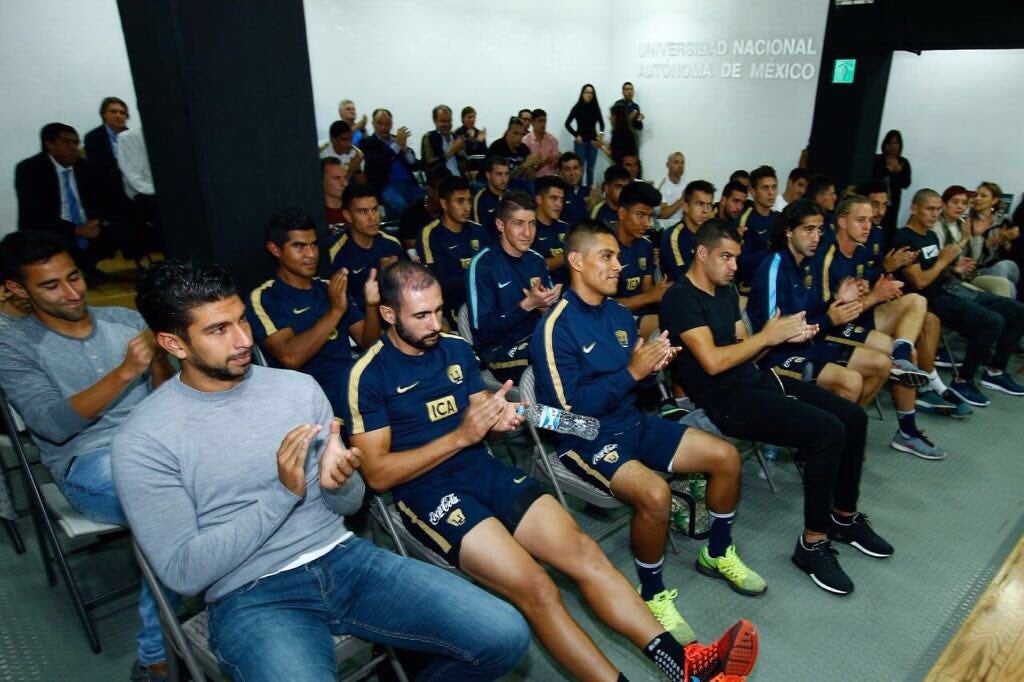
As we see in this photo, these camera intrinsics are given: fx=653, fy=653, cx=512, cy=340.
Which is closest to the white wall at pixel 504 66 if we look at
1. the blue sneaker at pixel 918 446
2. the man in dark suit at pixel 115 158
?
the man in dark suit at pixel 115 158

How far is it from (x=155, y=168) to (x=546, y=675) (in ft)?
8.50

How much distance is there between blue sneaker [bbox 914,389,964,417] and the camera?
13.4ft

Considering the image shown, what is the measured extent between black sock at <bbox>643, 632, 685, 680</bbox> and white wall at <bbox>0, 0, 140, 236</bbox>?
6997 mm

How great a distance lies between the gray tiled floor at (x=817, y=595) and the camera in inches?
89.0

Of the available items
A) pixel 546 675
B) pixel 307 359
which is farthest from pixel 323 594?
pixel 307 359

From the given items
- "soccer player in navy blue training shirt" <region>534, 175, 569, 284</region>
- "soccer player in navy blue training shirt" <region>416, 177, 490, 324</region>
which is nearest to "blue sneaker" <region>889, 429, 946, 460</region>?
"soccer player in navy blue training shirt" <region>534, 175, 569, 284</region>

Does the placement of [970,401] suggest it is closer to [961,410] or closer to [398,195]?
[961,410]

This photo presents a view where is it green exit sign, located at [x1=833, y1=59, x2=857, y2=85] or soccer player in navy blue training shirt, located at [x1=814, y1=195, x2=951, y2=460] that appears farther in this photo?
green exit sign, located at [x1=833, y1=59, x2=857, y2=85]

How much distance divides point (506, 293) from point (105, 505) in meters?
2.11

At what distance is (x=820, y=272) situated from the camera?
361 cm

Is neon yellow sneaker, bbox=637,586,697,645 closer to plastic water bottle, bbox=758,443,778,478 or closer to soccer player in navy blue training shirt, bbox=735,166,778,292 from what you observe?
plastic water bottle, bbox=758,443,778,478

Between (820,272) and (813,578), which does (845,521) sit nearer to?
(813,578)

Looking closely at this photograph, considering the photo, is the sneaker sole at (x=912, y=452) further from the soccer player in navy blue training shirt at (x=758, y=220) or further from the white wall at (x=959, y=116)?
the white wall at (x=959, y=116)

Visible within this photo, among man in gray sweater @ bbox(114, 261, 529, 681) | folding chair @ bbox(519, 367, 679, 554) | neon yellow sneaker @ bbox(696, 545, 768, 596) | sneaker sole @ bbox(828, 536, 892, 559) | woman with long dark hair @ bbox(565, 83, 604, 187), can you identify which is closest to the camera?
man in gray sweater @ bbox(114, 261, 529, 681)
